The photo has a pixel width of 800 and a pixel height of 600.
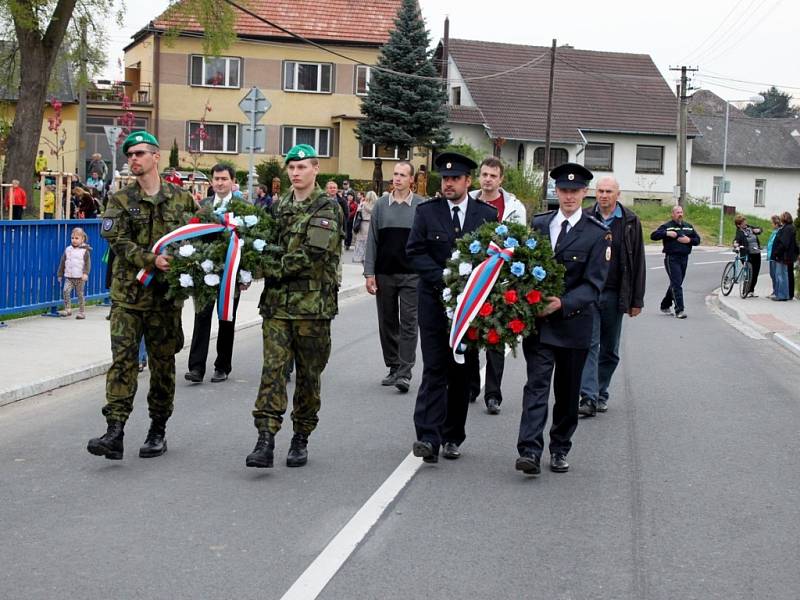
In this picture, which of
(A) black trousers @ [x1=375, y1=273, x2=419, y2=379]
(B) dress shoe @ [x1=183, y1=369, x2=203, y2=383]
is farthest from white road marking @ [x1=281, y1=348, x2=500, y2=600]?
(B) dress shoe @ [x1=183, y1=369, x2=203, y2=383]

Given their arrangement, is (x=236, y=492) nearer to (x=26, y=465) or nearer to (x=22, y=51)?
(x=26, y=465)

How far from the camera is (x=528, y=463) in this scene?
7309mm

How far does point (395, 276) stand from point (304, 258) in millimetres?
4046

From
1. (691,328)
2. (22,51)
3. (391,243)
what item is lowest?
(691,328)

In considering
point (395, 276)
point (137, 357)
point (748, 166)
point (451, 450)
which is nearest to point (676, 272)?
point (395, 276)

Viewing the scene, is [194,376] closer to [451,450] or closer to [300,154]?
[451,450]

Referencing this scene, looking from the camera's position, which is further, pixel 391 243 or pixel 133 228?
pixel 391 243

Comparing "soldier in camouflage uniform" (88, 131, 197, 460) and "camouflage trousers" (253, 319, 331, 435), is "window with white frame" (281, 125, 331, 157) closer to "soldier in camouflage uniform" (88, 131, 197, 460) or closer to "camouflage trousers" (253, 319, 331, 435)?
"soldier in camouflage uniform" (88, 131, 197, 460)

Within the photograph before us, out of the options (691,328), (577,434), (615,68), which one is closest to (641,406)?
(577,434)

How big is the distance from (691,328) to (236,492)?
13.7 metres

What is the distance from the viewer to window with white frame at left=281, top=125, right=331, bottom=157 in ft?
183

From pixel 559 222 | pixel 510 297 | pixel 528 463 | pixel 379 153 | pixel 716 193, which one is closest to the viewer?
pixel 510 297

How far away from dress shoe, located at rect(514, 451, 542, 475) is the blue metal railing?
9.22m

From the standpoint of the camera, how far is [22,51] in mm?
24328
